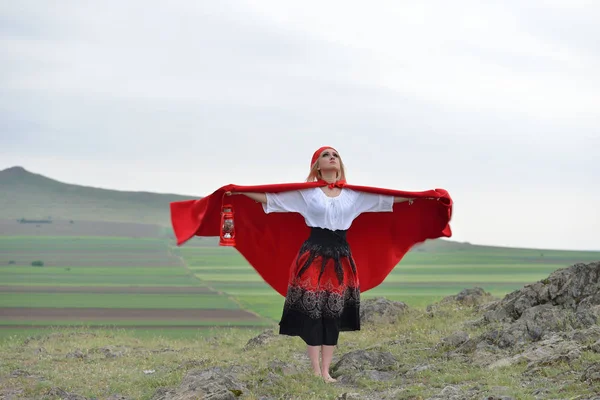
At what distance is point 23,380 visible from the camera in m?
9.90

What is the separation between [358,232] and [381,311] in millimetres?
4296

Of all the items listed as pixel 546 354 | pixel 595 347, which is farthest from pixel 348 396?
pixel 595 347

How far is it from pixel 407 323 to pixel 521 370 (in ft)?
15.0

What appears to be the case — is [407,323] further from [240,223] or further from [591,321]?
[240,223]

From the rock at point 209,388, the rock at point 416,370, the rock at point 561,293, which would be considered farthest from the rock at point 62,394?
the rock at point 561,293

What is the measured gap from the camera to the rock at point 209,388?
766 cm

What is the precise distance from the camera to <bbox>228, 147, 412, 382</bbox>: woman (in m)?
8.51

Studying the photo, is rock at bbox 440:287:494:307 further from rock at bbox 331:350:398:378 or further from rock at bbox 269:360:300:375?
rock at bbox 269:360:300:375

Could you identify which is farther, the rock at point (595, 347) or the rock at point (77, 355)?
the rock at point (77, 355)

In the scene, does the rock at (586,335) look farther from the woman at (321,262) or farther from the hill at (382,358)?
the woman at (321,262)

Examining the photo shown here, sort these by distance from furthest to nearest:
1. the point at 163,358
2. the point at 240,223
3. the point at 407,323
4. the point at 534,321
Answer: the point at 407,323 → the point at 163,358 → the point at 534,321 → the point at 240,223

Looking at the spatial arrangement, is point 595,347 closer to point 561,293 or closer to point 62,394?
point 561,293

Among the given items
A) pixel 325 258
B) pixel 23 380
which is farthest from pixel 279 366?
pixel 23 380

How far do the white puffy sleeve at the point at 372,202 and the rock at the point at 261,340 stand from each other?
4123 mm
